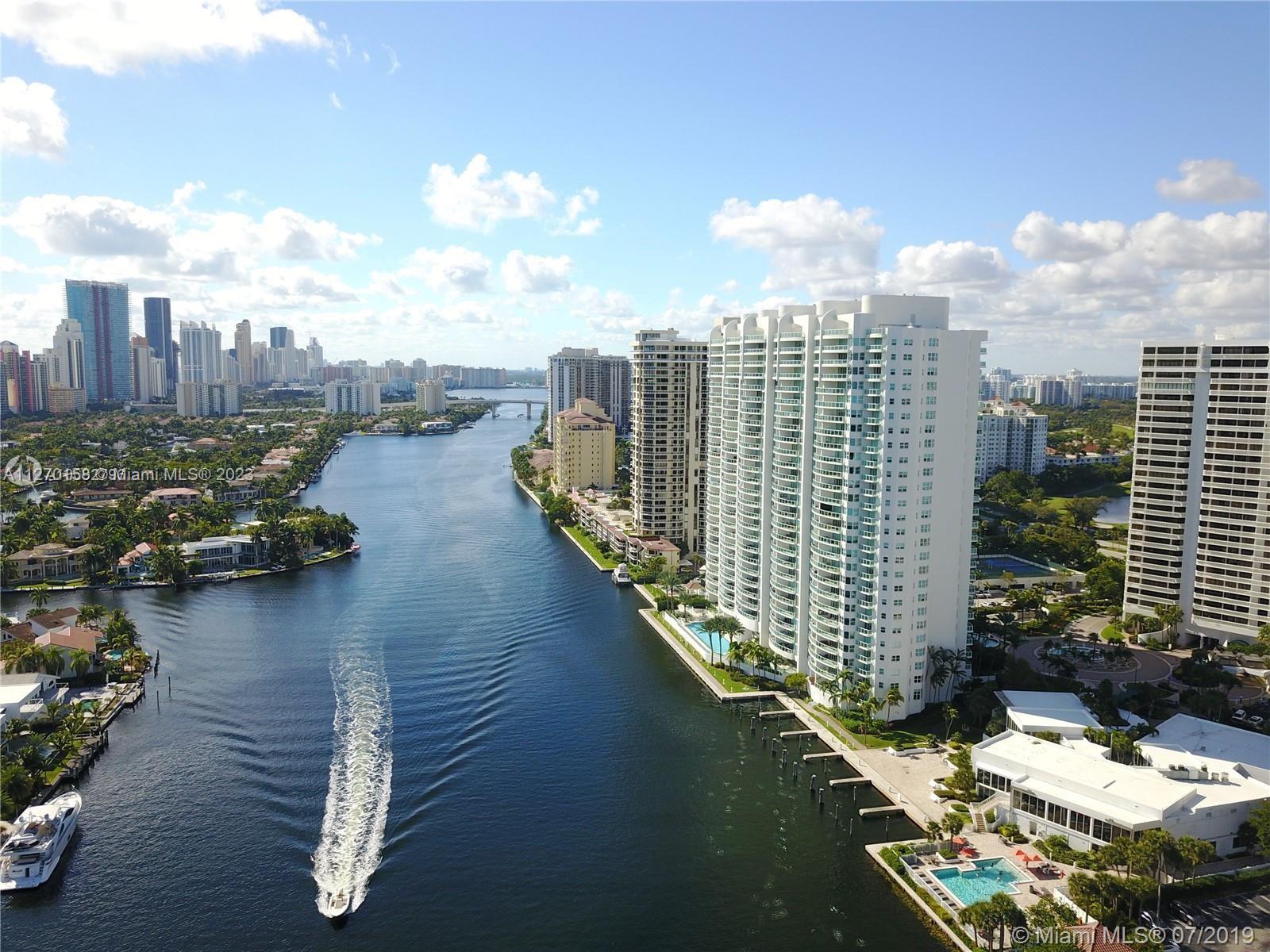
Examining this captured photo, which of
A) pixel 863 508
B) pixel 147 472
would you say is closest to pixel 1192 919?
pixel 863 508

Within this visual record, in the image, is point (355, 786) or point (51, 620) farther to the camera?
point (51, 620)

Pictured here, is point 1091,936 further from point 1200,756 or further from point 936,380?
point 936,380

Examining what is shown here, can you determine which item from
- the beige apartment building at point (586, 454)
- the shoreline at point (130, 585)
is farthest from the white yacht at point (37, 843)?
the beige apartment building at point (586, 454)

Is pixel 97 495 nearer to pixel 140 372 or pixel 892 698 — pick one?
pixel 892 698

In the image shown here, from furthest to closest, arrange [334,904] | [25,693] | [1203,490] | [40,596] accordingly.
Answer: [40,596] → [1203,490] → [25,693] → [334,904]

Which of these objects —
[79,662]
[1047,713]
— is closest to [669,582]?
[1047,713]

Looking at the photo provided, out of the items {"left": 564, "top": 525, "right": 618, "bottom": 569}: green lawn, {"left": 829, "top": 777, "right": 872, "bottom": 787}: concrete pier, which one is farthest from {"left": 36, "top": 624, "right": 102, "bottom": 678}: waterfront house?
{"left": 829, "top": 777, "right": 872, "bottom": 787}: concrete pier

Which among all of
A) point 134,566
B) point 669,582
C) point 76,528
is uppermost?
point 76,528
